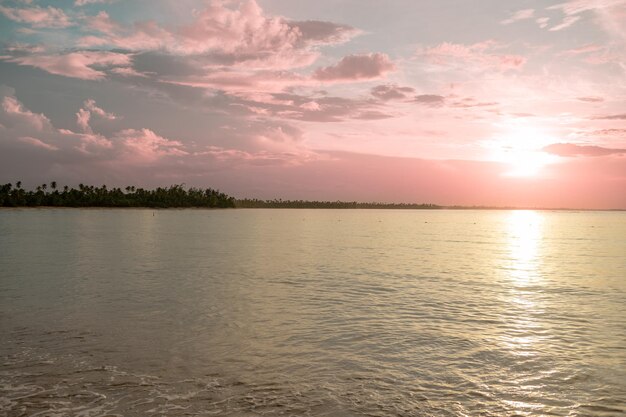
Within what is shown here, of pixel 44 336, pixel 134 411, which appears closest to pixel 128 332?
pixel 44 336

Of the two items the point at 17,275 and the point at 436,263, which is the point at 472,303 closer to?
the point at 436,263

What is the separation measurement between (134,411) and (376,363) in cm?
835

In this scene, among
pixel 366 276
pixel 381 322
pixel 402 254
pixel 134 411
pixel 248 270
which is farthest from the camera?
pixel 402 254

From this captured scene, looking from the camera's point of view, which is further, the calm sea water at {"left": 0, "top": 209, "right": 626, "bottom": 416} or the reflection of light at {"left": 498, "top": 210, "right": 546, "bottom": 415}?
the reflection of light at {"left": 498, "top": 210, "right": 546, "bottom": 415}

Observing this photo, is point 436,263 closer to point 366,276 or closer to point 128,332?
point 366,276

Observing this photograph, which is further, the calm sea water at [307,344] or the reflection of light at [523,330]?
the reflection of light at [523,330]

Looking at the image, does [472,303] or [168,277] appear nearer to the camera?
[472,303]

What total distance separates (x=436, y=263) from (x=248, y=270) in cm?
2143

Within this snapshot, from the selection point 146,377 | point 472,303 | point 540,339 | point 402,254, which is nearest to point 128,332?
point 146,377

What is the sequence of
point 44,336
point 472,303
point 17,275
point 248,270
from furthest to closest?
point 248,270 < point 17,275 < point 472,303 < point 44,336

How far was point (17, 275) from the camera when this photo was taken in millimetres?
39656

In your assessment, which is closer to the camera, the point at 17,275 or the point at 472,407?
the point at 472,407

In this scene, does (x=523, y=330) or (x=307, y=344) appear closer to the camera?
(x=307, y=344)

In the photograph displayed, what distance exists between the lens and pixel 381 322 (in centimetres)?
2427
